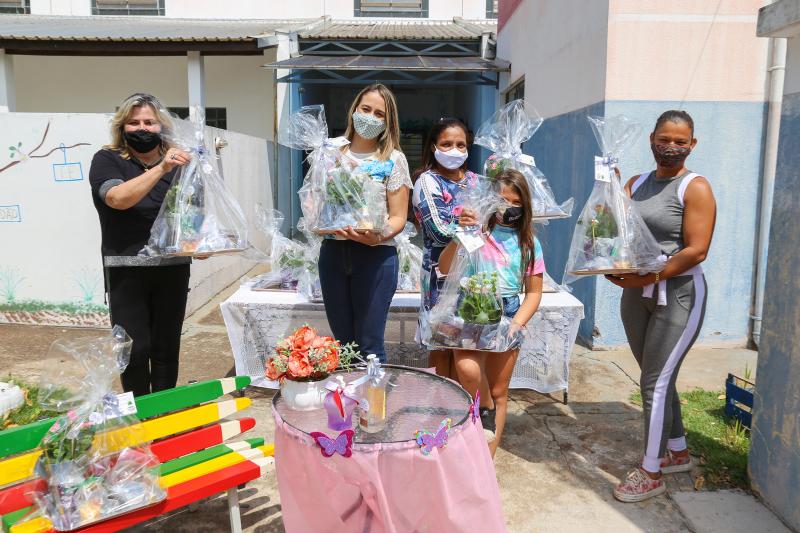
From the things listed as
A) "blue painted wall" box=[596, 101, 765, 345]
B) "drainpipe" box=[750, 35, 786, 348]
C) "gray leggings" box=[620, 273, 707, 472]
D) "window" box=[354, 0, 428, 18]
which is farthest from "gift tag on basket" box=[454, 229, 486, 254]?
"window" box=[354, 0, 428, 18]

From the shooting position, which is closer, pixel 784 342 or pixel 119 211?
pixel 784 342

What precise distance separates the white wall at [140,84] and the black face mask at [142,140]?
9.46 m

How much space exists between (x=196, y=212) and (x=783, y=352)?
2.75 m

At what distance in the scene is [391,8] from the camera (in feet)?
45.3

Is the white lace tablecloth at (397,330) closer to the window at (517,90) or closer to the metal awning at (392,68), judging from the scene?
the window at (517,90)

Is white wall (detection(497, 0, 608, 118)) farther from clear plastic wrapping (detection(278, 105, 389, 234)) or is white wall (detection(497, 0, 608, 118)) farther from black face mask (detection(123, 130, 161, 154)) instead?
black face mask (detection(123, 130, 161, 154))

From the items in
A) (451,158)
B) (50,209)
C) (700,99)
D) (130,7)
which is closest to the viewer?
(451,158)

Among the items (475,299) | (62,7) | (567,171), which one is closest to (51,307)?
(475,299)

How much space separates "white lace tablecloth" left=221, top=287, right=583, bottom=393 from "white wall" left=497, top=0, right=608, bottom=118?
213 cm

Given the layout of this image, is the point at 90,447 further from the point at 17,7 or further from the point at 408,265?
the point at 17,7

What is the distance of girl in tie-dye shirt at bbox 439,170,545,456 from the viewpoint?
9.38ft

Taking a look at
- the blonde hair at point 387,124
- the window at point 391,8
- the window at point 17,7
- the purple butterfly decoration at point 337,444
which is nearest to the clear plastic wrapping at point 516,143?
the blonde hair at point 387,124

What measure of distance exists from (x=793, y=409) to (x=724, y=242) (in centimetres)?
289

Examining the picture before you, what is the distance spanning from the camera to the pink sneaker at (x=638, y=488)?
2861 mm
